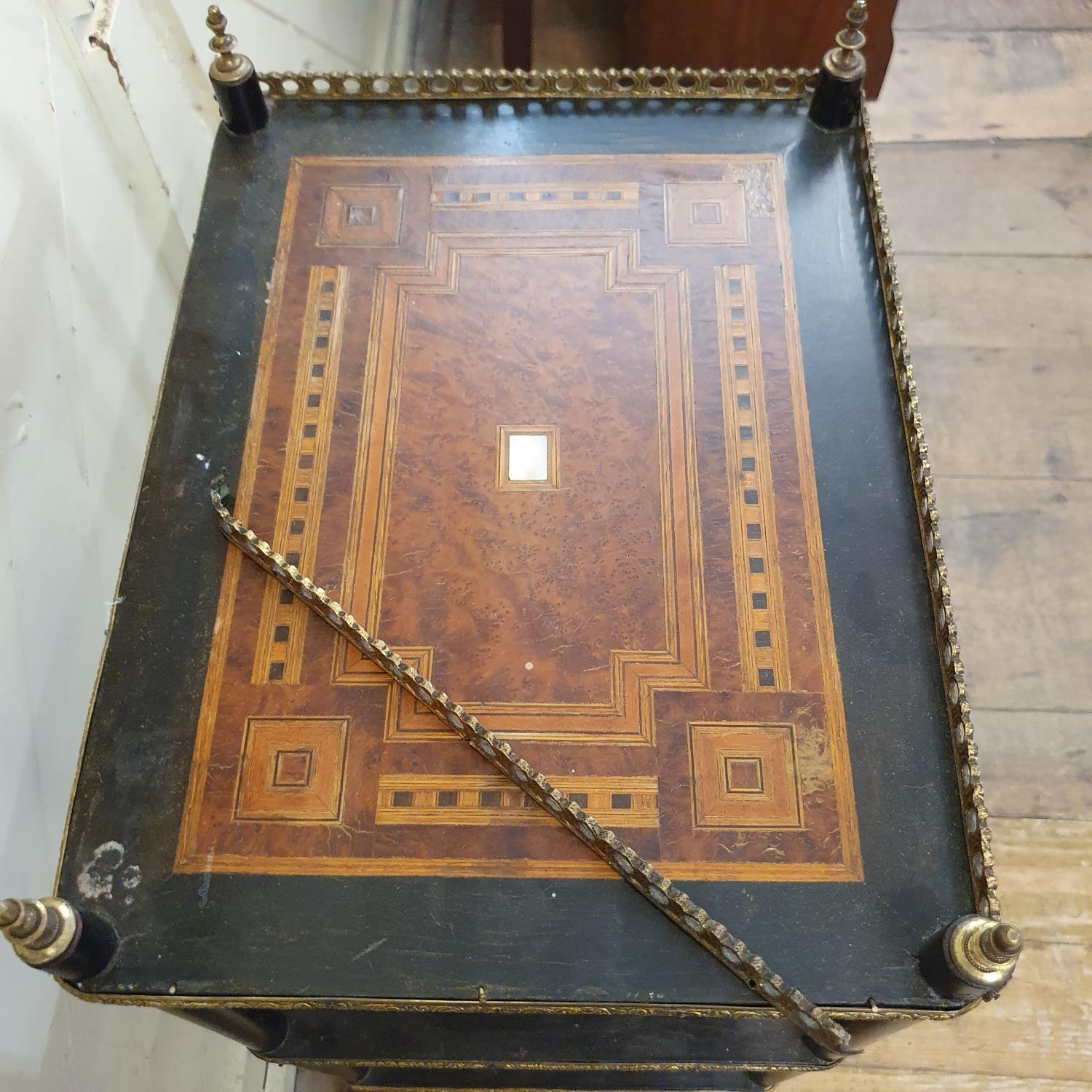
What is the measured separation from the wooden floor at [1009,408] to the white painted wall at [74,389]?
→ 44.4 inches

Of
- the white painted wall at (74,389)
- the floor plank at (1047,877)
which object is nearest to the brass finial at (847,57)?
the white painted wall at (74,389)

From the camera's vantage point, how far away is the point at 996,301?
2113 mm

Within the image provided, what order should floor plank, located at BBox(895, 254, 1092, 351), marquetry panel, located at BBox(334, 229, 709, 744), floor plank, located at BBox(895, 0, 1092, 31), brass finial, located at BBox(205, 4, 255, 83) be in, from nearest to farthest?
marquetry panel, located at BBox(334, 229, 709, 744)
brass finial, located at BBox(205, 4, 255, 83)
floor plank, located at BBox(895, 254, 1092, 351)
floor plank, located at BBox(895, 0, 1092, 31)

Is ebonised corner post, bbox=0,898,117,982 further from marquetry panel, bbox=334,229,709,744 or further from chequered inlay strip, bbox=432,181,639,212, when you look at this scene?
chequered inlay strip, bbox=432,181,639,212

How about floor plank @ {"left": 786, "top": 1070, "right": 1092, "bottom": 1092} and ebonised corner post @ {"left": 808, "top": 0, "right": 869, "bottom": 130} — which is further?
floor plank @ {"left": 786, "top": 1070, "right": 1092, "bottom": 1092}

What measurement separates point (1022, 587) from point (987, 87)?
1.34 m

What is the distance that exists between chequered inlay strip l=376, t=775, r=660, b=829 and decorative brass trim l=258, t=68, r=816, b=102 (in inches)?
39.7

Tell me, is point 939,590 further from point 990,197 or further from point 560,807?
point 990,197

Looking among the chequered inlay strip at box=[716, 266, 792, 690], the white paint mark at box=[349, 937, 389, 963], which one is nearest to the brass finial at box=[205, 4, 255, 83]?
the chequered inlay strip at box=[716, 266, 792, 690]

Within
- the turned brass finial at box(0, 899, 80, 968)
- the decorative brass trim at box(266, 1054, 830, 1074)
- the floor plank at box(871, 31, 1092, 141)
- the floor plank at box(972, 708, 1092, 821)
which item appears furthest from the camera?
the floor plank at box(871, 31, 1092, 141)

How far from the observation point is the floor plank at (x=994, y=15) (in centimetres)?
248

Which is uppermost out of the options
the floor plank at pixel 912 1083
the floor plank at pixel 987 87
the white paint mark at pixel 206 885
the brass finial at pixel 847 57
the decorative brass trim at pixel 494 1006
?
the floor plank at pixel 987 87

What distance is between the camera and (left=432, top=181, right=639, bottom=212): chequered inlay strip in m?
1.36

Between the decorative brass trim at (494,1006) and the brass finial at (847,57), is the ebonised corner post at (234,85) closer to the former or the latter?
the brass finial at (847,57)
